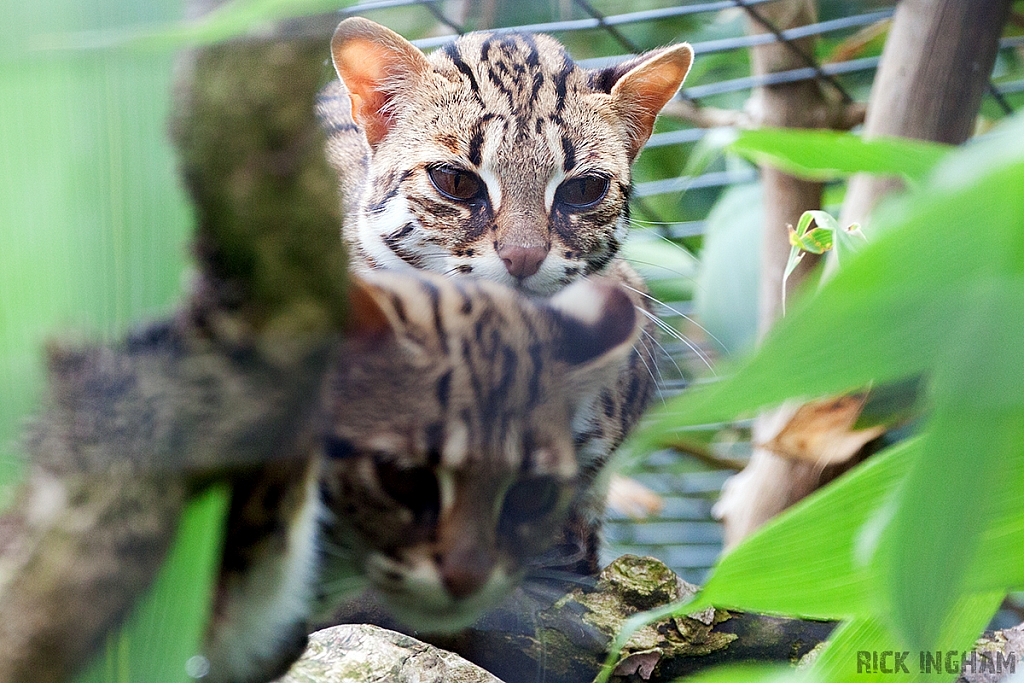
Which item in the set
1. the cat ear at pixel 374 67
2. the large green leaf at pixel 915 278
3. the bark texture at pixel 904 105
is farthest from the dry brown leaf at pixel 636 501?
the large green leaf at pixel 915 278

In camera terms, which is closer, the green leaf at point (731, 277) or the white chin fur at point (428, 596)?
the white chin fur at point (428, 596)

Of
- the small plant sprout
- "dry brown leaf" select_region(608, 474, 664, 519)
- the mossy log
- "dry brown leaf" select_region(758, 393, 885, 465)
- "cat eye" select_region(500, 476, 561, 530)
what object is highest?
the small plant sprout

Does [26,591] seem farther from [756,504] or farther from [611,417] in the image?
[756,504]

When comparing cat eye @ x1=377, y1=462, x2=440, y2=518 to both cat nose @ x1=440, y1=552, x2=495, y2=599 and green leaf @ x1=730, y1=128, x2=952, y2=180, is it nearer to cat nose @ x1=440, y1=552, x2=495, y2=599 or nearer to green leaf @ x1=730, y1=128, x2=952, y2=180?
cat nose @ x1=440, y1=552, x2=495, y2=599

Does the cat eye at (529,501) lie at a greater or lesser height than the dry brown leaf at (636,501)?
greater

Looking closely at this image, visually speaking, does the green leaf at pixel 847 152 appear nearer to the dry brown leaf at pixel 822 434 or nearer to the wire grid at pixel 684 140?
the wire grid at pixel 684 140

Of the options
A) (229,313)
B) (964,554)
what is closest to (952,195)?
(964,554)

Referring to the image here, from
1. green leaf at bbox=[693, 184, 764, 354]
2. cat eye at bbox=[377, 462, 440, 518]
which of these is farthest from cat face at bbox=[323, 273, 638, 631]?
green leaf at bbox=[693, 184, 764, 354]
